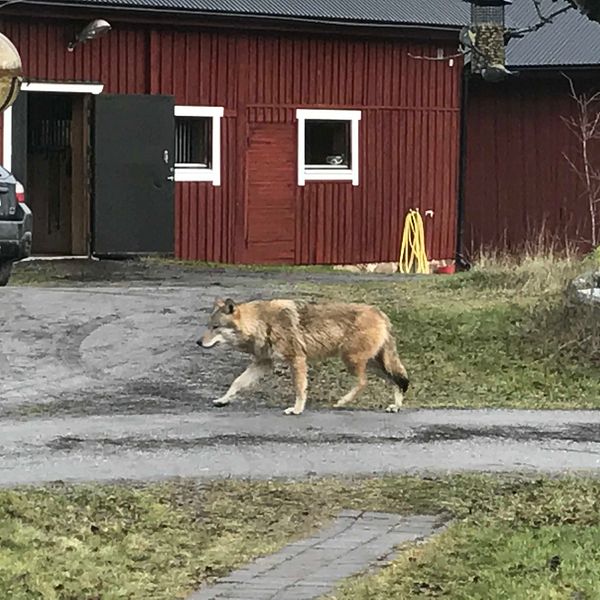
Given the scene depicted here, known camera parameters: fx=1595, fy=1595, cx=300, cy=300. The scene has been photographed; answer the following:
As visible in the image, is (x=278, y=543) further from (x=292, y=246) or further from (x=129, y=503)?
(x=292, y=246)

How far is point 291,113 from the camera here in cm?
2419

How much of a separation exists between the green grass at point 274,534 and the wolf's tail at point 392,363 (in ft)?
8.09

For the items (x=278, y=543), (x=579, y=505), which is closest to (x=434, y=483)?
(x=579, y=505)

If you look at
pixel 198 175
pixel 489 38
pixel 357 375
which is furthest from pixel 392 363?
pixel 198 175

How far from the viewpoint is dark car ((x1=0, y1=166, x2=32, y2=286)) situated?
16.4 metres

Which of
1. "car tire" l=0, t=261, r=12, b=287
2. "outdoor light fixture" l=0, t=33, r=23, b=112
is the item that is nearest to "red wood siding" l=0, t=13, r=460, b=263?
"car tire" l=0, t=261, r=12, b=287

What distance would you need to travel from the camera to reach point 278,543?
7.25 m

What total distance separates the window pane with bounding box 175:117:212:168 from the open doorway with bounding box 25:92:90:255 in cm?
160

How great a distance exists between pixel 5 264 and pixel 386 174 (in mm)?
9643

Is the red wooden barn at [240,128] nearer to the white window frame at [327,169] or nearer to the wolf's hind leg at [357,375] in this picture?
the white window frame at [327,169]

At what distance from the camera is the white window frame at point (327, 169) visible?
79.9ft

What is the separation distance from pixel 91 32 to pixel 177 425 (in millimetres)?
12158

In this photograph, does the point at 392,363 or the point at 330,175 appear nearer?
the point at 392,363

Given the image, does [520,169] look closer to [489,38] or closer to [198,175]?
[198,175]
